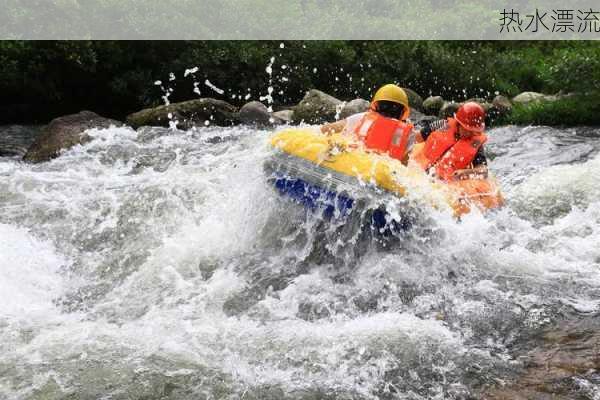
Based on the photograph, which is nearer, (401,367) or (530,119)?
(401,367)

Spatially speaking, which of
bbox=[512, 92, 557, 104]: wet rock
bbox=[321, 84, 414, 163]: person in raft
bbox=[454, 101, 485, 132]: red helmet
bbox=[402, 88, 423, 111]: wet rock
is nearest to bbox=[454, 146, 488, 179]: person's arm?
bbox=[454, 101, 485, 132]: red helmet

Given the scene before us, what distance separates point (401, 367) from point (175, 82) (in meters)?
10.1

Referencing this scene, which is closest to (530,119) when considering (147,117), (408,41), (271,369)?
(408,41)

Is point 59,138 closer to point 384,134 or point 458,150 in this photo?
→ point 384,134

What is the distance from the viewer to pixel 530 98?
13.7 meters

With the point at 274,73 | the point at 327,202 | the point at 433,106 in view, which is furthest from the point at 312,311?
the point at 274,73

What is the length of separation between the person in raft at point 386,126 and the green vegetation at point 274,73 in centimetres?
675

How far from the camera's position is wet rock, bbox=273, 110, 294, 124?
1258 centimetres

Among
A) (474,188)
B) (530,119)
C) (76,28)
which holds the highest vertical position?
(76,28)

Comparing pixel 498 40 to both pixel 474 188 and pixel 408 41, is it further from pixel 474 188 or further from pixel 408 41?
pixel 474 188

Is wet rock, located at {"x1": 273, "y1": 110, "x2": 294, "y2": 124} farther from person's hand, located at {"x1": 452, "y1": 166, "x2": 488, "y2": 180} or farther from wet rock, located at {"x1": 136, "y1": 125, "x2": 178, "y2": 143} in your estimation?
person's hand, located at {"x1": 452, "y1": 166, "x2": 488, "y2": 180}

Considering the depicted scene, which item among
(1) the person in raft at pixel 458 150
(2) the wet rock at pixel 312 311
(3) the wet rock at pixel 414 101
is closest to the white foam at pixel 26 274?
(2) the wet rock at pixel 312 311

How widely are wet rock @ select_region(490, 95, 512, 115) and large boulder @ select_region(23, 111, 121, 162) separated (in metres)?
7.41

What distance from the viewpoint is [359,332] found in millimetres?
4941
